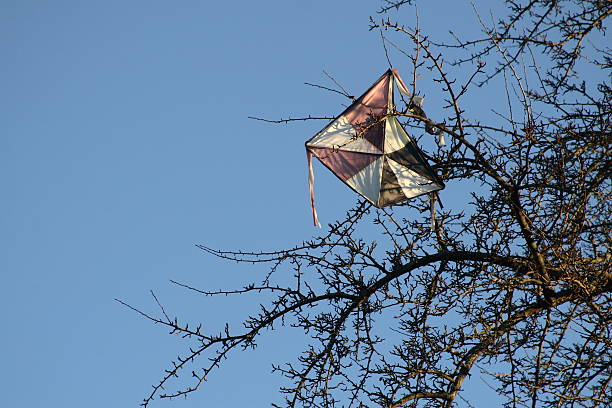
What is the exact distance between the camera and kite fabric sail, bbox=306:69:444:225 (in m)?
5.18

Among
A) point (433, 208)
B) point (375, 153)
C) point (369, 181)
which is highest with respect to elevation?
point (375, 153)

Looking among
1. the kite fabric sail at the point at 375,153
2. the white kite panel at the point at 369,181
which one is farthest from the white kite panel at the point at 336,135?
the white kite panel at the point at 369,181

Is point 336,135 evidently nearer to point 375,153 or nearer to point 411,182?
point 375,153

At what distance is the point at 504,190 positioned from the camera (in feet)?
15.7

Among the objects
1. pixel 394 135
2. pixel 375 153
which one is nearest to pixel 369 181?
pixel 375 153

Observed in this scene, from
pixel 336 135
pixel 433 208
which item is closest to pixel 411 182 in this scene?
pixel 433 208

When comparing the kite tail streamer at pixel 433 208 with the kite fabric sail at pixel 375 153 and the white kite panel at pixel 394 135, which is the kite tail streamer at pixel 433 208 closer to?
the kite fabric sail at pixel 375 153

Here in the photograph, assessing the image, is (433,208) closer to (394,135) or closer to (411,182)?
(411,182)

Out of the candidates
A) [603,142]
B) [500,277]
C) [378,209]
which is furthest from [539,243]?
[378,209]

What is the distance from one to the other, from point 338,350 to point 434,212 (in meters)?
0.90

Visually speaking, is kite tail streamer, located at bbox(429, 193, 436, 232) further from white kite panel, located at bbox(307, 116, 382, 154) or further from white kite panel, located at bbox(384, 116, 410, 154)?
white kite panel, located at bbox(307, 116, 382, 154)

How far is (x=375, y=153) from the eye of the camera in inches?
207

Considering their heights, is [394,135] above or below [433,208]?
above

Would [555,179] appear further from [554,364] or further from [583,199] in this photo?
[554,364]
